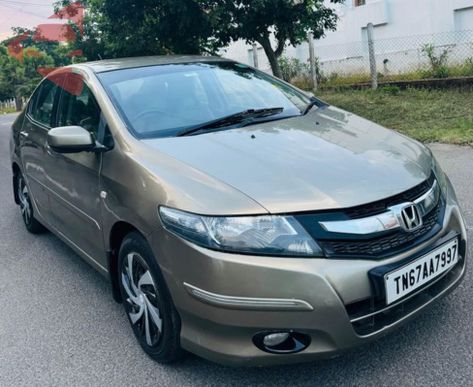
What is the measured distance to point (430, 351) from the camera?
260 cm

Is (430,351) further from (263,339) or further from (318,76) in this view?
(318,76)

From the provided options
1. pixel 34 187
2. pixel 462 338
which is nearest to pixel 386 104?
pixel 34 187

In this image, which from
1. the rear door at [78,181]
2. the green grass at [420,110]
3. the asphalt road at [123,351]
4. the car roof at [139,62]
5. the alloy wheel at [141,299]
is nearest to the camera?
the asphalt road at [123,351]

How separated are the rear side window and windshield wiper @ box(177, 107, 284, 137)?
152 centimetres

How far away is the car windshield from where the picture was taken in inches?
126

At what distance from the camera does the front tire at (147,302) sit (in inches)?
99.0

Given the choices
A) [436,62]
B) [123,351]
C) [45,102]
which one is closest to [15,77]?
[436,62]

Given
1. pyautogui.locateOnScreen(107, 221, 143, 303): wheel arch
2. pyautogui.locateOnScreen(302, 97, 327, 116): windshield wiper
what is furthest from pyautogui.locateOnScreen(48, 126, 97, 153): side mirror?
pyautogui.locateOnScreen(302, 97, 327, 116): windshield wiper

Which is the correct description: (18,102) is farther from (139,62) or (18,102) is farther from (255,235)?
(255,235)

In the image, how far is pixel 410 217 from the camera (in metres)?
2.35

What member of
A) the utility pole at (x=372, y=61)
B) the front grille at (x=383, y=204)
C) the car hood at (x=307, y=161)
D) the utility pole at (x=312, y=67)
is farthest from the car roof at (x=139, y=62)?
the utility pole at (x=312, y=67)

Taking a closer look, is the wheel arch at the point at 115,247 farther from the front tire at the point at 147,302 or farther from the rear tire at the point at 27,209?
the rear tire at the point at 27,209

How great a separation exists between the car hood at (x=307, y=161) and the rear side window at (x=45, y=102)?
5.31 ft

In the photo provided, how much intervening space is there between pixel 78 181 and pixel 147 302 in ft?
3.35
